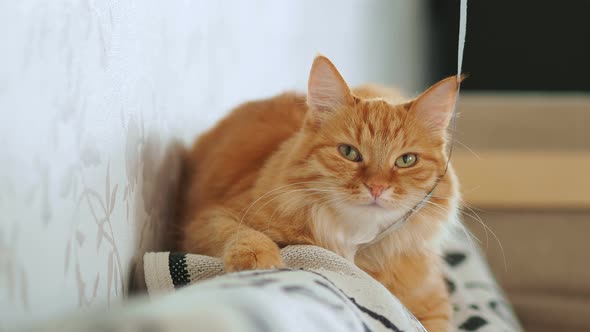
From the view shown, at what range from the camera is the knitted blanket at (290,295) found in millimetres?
527

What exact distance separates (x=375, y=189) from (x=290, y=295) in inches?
18.8

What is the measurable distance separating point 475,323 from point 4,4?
1135 mm

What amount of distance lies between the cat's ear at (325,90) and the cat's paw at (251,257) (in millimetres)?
324

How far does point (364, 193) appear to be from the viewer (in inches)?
42.3

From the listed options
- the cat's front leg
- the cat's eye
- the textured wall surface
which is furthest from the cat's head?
the textured wall surface

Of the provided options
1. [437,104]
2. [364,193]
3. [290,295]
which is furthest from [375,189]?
[290,295]

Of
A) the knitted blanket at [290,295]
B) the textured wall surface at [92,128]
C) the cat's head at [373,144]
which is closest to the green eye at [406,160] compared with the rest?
the cat's head at [373,144]

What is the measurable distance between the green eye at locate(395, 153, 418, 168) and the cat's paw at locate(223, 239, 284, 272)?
318mm

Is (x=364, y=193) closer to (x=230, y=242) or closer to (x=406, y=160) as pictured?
(x=406, y=160)

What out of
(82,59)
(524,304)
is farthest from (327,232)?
(524,304)

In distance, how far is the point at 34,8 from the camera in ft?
2.06

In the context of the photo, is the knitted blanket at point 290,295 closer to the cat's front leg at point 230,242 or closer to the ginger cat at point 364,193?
the cat's front leg at point 230,242

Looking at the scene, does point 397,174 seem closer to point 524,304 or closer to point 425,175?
point 425,175

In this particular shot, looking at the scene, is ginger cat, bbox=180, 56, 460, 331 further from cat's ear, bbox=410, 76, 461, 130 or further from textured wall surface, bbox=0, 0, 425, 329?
textured wall surface, bbox=0, 0, 425, 329
